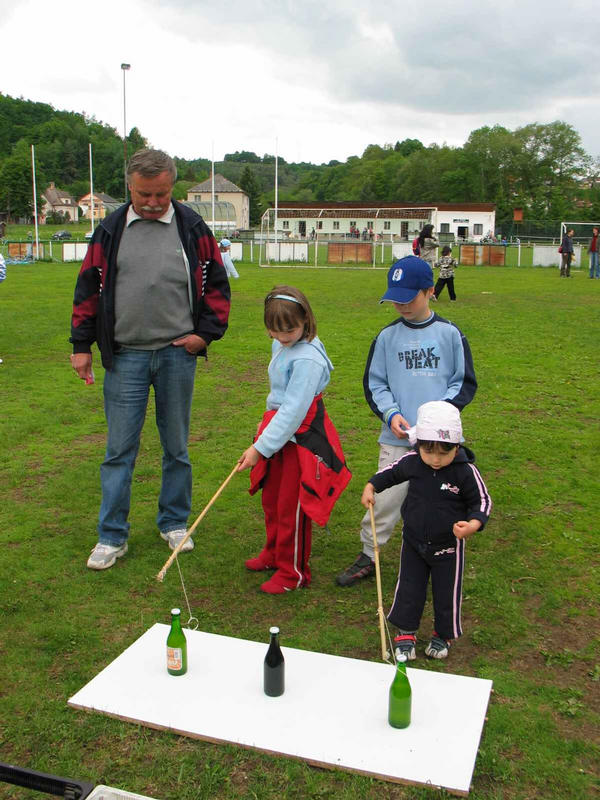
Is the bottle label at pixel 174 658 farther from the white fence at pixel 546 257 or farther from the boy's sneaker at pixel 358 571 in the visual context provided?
the white fence at pixel 546 257

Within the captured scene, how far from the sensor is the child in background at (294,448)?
3.91 m

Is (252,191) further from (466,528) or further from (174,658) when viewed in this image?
(174,658)

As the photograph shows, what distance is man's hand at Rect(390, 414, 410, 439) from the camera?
3893 millimetres

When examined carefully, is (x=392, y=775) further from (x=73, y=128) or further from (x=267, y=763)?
(x=73, y=128)

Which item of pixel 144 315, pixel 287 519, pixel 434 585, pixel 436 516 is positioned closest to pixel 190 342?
pixel 144 315

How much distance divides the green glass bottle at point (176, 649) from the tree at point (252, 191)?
11693 cm

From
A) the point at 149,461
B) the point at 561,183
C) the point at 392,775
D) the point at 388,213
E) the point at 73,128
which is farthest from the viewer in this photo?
the point at 73,128

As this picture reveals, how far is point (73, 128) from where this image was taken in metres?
120

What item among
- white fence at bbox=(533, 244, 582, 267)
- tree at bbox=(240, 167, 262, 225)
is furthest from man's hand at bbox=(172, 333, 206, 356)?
tree at bbox=(240, 167, 262, 225)

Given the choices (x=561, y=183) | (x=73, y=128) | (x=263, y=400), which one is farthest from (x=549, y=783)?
(x=73, y=128)

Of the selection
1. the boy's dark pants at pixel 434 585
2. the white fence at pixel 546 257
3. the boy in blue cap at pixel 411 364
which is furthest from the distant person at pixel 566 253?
the boy's dark pants at pixel 434 585

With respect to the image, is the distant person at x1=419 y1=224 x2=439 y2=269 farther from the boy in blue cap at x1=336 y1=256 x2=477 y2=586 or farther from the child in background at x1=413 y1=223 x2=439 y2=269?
the boy in blue cap at x1=336 y1=256 x2=477 y2=586

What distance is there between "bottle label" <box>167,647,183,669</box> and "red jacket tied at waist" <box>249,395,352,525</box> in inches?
40.9

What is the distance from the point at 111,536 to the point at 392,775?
2372 mm
